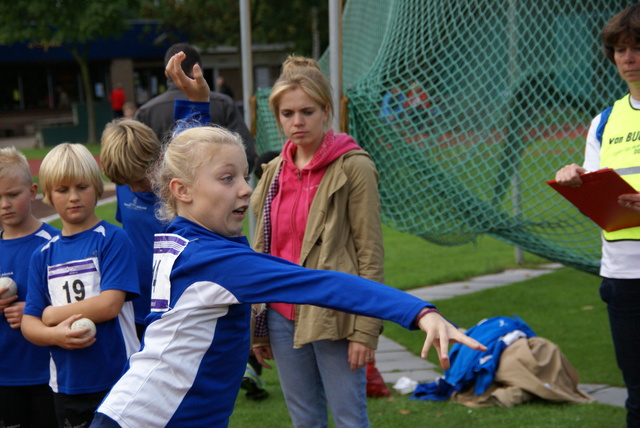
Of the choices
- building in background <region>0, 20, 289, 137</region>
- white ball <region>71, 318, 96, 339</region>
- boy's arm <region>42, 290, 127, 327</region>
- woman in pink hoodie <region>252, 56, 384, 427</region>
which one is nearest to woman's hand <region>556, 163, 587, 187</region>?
woman in pink hoodie <region>252, 56, 384, 427</region>

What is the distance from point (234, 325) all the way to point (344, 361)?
1.03 meters

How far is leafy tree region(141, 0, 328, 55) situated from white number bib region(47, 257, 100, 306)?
29215mm

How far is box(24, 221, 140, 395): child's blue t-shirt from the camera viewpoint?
10.3 ft

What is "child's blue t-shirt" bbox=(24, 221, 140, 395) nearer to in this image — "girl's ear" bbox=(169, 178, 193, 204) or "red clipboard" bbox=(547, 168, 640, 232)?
"girl's ear" bbox=(169, 178, 193, 204)

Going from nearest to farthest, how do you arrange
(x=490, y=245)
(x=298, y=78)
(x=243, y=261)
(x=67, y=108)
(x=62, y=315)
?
(x=243, y=261)
(x=62, y=315)
(x=298, y=78)
(x=490, y=245)
(x=67, y=108)

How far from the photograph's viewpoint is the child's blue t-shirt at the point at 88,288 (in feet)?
10.3

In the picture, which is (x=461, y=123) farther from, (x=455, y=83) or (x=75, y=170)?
(x=75, y=170)

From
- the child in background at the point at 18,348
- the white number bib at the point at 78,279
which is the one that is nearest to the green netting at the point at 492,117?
the child in background at the point at 18,348

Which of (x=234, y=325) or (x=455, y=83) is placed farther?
(x=455, y=83)

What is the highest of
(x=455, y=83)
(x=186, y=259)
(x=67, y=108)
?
(x=455, y=83)

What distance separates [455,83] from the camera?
5203 mm

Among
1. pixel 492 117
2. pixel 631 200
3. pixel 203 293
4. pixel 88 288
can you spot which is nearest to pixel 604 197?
pixel 631 200

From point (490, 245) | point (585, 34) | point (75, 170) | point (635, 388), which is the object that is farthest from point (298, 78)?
point (490, 245)

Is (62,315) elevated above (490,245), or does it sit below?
above
